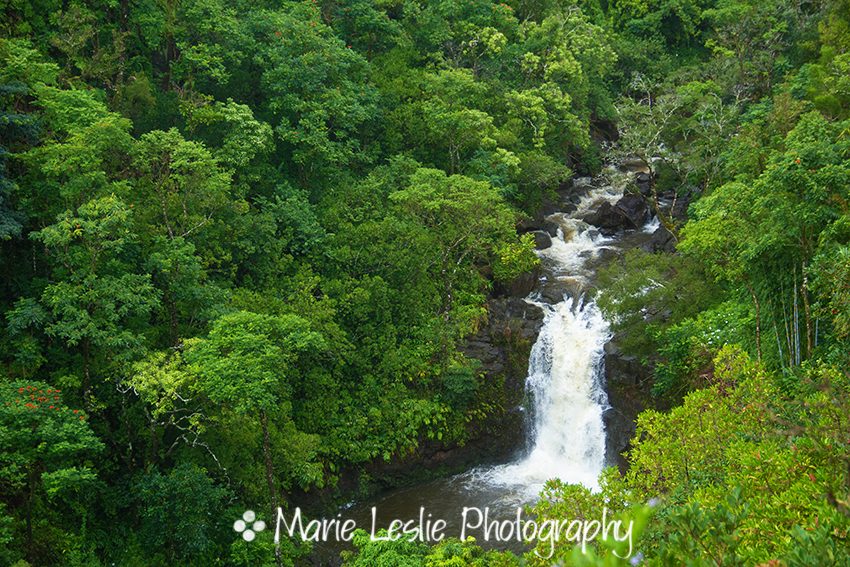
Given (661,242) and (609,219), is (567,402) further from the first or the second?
(609,219)

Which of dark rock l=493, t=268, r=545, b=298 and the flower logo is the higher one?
dark rock l=493, t=268, r=545, b=298

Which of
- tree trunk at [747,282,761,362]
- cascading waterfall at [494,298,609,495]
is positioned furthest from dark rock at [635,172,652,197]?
tree trunk at [747,282,761,362]

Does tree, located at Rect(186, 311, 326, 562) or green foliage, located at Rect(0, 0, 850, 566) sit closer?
green foliage, located at Rect(0, 0, 850, 566)

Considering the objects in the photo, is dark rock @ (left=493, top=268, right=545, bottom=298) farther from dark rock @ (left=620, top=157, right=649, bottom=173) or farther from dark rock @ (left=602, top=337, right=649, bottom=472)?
dark rock @ (left=620, top=157, right=649, bottom=173)

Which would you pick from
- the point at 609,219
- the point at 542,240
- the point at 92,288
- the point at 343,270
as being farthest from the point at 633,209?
the point at 92,288

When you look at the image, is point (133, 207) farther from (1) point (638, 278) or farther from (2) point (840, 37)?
(2) point (840, 37)

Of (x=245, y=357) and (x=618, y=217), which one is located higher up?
(x=618, y=217)

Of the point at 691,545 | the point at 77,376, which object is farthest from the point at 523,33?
the point at 691,545
